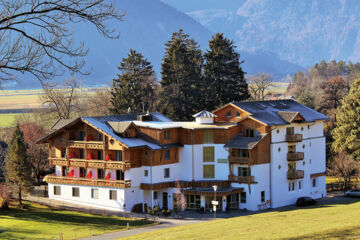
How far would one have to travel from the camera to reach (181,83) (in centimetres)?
9675

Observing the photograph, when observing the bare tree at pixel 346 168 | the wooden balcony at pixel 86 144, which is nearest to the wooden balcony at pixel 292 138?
the bare tree at pixel 346 168

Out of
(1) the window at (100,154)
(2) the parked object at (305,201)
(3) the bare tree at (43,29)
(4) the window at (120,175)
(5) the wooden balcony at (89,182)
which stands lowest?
(2) the parked object at (305,201)

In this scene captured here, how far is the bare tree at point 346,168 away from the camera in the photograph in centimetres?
7875

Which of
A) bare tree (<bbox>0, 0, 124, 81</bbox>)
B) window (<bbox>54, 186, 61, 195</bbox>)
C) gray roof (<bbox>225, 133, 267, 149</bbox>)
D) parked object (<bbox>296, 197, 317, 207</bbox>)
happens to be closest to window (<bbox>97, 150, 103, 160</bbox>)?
window (<bbox>54, 186, 61, 195</bbox>)

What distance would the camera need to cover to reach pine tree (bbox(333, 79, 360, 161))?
8000 centimetres

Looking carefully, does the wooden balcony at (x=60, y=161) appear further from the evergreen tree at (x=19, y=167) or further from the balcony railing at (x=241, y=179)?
the balcony railing at (x=241, y=179)

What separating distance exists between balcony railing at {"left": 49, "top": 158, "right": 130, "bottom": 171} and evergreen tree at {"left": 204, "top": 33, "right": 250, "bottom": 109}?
1249 inches

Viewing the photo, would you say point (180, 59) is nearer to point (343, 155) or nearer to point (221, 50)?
point (221, 50)

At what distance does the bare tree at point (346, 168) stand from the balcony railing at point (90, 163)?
95.3ft

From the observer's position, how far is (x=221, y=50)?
320ft

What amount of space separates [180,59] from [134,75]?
7.29m

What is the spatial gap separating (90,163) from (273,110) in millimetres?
20857

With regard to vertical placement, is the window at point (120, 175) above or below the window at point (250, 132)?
below

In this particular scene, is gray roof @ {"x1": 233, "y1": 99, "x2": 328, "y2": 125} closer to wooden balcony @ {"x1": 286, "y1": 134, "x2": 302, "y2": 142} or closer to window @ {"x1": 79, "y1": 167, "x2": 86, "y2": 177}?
wooden balcony @ {"x1": 286, "y1": 134, "x2": 302, "y2": 142}
